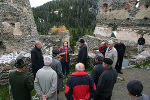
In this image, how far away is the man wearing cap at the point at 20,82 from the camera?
10.7 ft

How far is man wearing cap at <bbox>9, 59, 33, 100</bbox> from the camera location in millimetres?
3273

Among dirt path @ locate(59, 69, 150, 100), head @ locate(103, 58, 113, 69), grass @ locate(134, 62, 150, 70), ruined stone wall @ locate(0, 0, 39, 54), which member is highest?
ruined stone wall @ locate(0, 0, 39, 54)

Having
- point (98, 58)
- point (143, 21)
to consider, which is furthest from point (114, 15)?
point (98, 58)

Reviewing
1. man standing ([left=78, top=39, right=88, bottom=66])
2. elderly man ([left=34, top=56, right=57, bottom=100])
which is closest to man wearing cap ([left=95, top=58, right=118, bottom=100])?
elderly man ([left=34, top=56, right=57, bottom=100])

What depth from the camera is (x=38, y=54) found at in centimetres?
506

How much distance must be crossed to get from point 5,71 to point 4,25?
662cm

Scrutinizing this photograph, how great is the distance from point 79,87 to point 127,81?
154 inches

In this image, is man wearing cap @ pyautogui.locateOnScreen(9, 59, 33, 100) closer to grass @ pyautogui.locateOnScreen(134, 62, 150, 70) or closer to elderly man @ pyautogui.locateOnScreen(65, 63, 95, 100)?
elderly man @ pyautogui.locateOnScreen(65, 63, 95, 100)

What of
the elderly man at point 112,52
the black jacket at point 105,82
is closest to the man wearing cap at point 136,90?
the black jacket at point 105,82

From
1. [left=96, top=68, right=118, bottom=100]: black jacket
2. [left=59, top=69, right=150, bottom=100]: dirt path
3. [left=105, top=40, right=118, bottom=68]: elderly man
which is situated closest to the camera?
[left=96, top=68, right=118, bottom=100]: black jacket

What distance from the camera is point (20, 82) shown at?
3283 mm

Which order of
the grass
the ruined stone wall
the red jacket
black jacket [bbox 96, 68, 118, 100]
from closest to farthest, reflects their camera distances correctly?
the red jacket → black jacket [bbox 96, 68, 118, 100] → the grass → the ruined stone wall

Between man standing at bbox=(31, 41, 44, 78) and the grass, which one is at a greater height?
man standing at bbox=(31, 41, 44, 78)

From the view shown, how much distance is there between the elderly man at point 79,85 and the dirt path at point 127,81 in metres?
1.79
